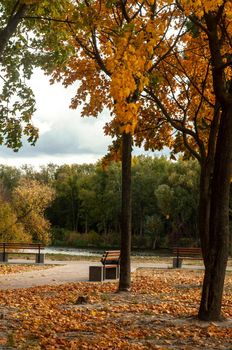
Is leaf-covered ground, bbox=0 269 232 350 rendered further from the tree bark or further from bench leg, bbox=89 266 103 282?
the tree bark

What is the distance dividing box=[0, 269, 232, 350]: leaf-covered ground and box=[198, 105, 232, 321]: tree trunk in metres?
0.39

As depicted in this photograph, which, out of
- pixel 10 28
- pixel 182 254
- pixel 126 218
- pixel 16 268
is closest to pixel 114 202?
pixel 182 254

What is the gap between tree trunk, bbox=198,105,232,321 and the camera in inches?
369

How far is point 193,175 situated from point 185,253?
3838 cm

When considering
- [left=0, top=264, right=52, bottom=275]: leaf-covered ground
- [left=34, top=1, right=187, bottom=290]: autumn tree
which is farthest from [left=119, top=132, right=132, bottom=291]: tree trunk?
[left=0, top=264, right=52, bottom=275]: leaf-covered ground

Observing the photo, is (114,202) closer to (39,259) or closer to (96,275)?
(39,259)

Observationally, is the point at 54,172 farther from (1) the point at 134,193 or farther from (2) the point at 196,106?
(2) the point at 196,106

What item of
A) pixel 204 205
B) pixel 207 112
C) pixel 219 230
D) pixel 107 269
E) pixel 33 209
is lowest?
pixel 107 269

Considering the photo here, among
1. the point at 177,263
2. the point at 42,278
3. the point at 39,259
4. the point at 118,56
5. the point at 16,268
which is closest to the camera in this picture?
the point at 118,56

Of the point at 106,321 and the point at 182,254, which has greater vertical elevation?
the point at 182,254

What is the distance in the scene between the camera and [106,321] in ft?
30.6

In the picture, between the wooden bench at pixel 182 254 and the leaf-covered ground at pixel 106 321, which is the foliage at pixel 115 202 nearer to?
the wooden bench at pixel 182 254

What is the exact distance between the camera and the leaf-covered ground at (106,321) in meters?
7.63

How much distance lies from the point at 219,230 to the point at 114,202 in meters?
70.0
